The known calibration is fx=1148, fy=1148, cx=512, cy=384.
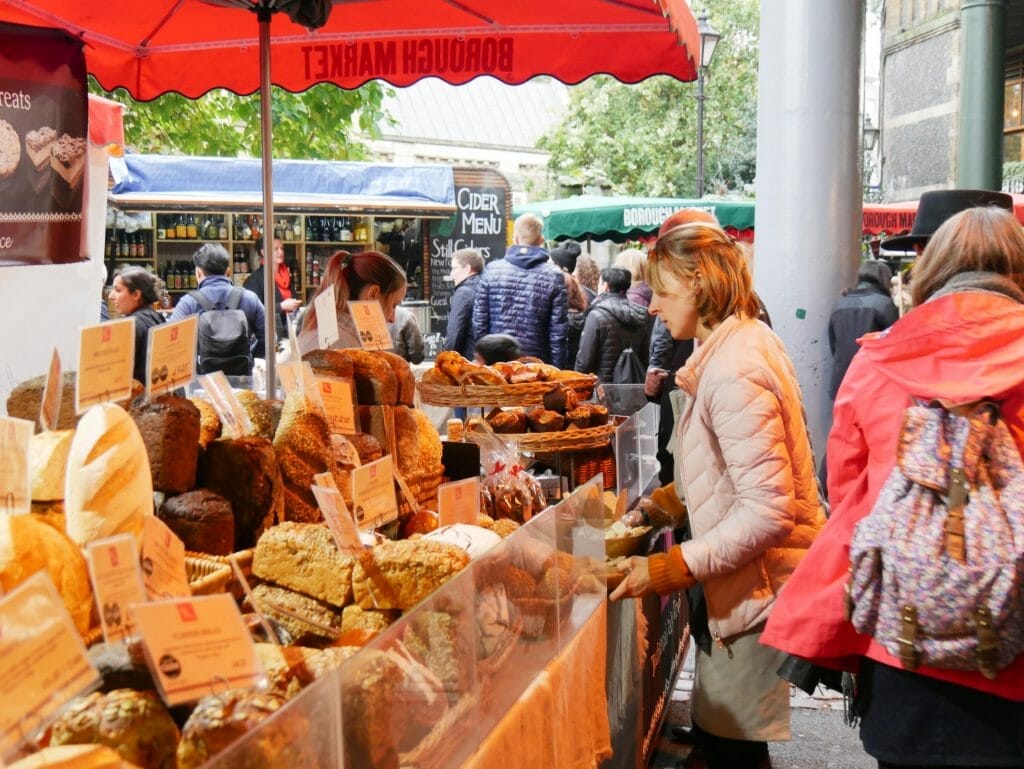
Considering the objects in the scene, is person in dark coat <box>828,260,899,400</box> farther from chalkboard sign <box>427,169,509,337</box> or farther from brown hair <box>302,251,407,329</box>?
chalkboard sign <box>427,169,509,337</box>

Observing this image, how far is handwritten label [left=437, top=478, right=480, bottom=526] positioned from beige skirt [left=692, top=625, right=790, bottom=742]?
3.03 feet

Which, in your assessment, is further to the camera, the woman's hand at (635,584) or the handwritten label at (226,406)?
the woman's hand at (635,584)

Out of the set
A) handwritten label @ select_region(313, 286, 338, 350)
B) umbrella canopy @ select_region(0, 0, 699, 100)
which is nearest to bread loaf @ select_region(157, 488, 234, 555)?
handwritten label @ select_region(313, 286, 338, 350)

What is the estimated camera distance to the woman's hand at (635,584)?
3090 mm

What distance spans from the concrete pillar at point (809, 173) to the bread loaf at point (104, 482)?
5.37 metres

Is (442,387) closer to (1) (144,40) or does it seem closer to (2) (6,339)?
(1) (144,40)

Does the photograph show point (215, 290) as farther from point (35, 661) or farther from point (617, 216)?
point (35, 661)

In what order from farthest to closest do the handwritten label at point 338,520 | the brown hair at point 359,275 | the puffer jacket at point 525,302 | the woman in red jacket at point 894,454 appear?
the puffer jacket at point 525,302 → the brown hair at point 359,275 → the woman in red jacket at point 894,454 → the handwritten label at point 338,520

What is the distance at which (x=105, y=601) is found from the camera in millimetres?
1437

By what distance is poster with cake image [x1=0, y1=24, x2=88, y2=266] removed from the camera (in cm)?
350

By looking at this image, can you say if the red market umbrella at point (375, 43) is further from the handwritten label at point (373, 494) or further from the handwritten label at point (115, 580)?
the handwritten label at point (115, 580)

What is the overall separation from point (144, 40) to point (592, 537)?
114 inches

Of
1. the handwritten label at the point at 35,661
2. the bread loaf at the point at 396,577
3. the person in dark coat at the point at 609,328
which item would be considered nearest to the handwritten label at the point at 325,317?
the bread loaf at the point at 396,577

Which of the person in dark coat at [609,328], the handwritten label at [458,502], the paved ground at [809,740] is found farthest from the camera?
the person in dark coat at [609,328]
